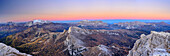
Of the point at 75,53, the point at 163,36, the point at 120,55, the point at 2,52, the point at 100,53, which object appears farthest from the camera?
the point at 75,53

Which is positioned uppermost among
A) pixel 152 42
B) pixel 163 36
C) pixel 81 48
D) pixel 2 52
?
pixel 163 36

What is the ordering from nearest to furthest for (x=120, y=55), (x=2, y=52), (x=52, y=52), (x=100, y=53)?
(x=2, y=52)
(x=100, y=53)
(x=120, y=55)
(x=52, y=52)

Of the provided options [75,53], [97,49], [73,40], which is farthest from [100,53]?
[73,40]

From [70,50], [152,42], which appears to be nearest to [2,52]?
[70,50]

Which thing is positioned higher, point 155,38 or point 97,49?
point 155,38

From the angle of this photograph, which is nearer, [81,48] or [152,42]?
[152,42]

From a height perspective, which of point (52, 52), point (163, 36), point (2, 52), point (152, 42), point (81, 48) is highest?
point (163, 36)

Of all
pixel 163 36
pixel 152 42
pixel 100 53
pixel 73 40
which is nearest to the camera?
pixel 163 36

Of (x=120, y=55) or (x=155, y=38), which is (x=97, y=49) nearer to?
(x=120, y=55)

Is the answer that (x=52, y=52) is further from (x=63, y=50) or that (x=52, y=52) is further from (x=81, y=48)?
(x=81, y=48)
